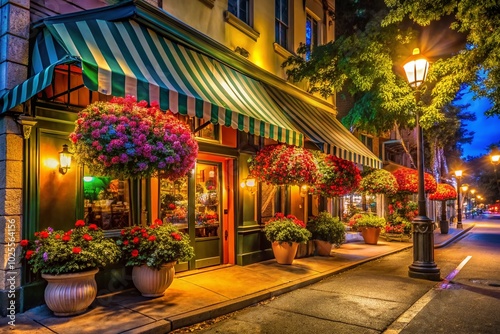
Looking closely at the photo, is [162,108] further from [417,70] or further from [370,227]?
[370,227]

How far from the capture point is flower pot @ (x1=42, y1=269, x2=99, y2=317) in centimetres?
584

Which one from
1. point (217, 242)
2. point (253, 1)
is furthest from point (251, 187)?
point (253, 1)

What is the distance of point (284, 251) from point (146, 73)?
5.97 meters

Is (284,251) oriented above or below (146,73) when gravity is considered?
below

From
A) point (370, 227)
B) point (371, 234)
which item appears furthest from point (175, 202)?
point (371, 234)

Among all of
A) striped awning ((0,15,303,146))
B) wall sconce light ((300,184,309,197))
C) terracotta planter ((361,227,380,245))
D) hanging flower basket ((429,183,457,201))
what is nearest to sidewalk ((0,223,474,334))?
wall sconce light ((300,184,309,197))

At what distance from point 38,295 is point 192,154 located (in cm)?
327

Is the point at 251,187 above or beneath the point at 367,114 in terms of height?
beneath

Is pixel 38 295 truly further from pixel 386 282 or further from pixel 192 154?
pixel 386 282

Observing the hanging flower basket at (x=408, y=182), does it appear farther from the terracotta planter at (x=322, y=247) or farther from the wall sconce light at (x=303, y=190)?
the terracotta planter at (x=322, y=247)

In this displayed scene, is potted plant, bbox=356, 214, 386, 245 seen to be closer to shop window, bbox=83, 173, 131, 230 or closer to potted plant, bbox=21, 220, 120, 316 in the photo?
shop window, bbox=83, 173, 131, 230

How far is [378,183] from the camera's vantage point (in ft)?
54.6

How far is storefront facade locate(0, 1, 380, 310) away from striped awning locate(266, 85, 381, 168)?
0.07 metres

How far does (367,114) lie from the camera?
15.2 meters
